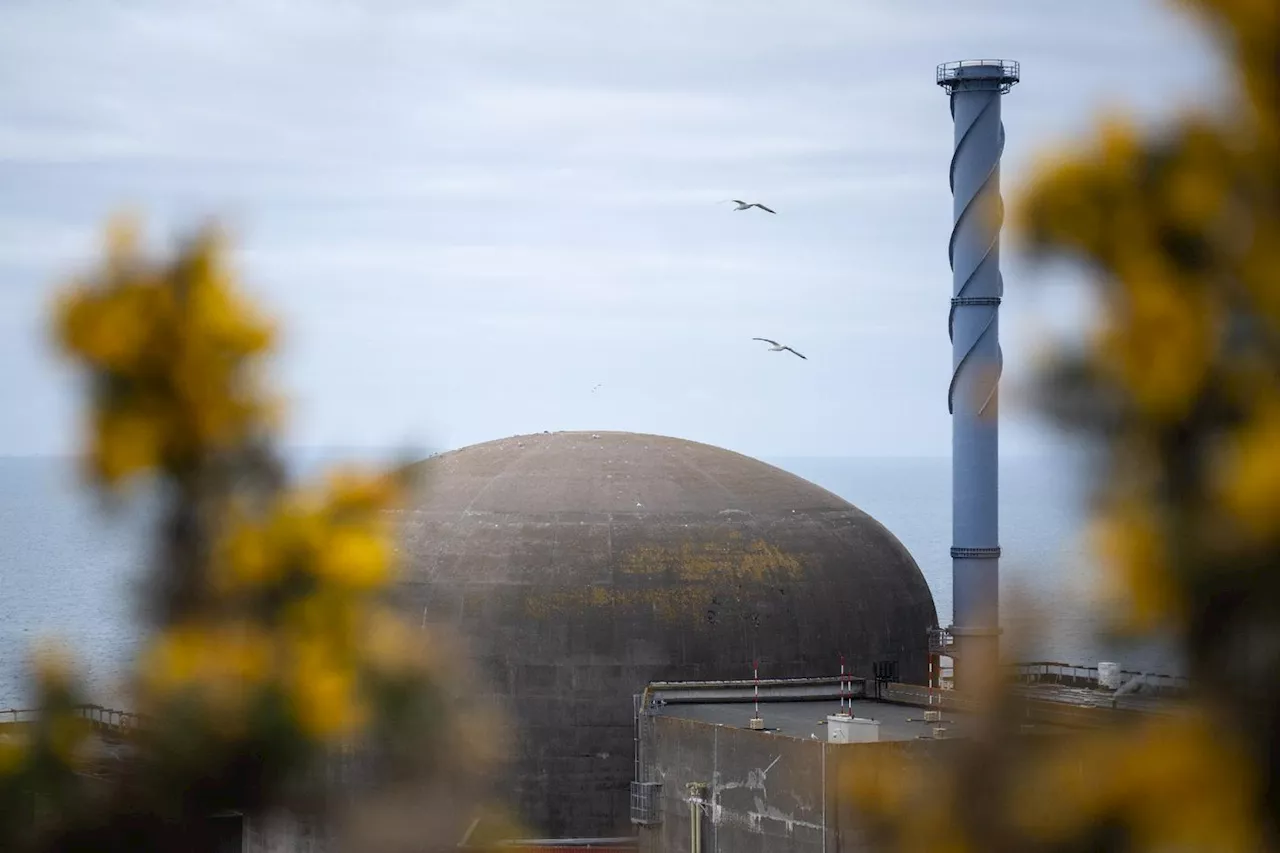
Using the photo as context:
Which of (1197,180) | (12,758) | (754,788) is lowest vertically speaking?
(754,788)

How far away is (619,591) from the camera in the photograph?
108ft

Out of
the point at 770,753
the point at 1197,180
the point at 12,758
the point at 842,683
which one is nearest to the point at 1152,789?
the point at 1197,180

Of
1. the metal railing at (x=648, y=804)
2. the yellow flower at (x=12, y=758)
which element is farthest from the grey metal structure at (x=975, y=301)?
the yellow flower at (x=12, y=758)

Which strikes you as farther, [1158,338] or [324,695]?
[324,695]

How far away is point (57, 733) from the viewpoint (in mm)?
4527

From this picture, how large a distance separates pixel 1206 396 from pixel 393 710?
1.96m

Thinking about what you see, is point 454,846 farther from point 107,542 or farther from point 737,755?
point 737,755

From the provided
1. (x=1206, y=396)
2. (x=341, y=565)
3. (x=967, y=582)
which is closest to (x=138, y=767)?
(x=341, y=565)

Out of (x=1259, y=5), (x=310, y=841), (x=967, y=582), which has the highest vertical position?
(x=1259, y=5)

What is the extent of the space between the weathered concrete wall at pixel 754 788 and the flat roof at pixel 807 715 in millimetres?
535

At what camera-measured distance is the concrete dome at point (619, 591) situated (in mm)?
32094

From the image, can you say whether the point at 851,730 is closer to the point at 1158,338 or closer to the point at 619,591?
the point at 619,591

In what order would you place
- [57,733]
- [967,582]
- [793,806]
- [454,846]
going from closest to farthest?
[57,733]
[454,846]
[793,806]
[967,582]

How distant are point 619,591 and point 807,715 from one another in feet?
13.2
